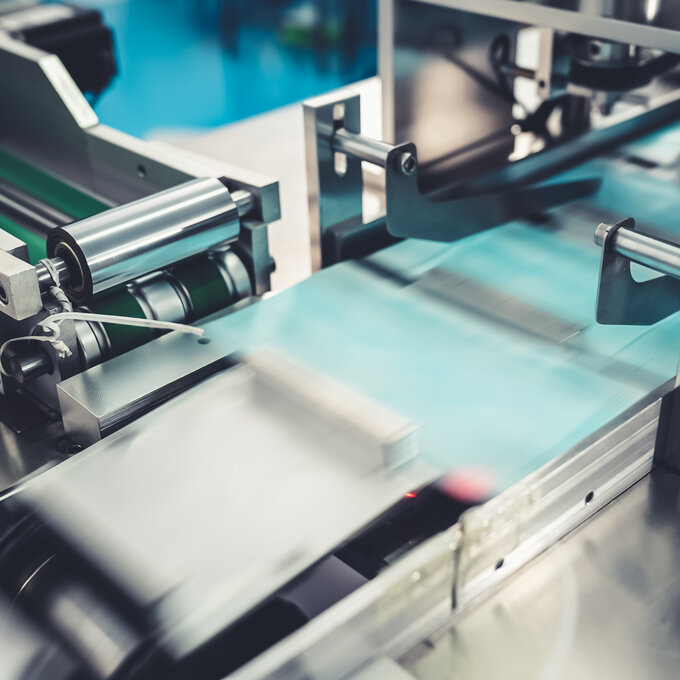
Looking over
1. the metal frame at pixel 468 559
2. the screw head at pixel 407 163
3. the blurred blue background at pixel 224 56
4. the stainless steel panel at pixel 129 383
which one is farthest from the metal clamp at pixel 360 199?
the blurred blue background at pixel 224 56

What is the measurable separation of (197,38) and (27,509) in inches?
119

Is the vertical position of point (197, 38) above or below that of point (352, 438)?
below

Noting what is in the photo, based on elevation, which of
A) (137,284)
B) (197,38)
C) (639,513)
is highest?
(137,284)

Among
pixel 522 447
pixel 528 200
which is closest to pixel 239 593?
pixel 522 447

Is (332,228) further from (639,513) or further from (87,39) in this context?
(87,39)

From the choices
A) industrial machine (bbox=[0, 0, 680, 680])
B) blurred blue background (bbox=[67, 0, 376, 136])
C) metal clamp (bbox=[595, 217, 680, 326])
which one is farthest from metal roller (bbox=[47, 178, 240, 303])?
blurred blue background (bbox=[67, 0, 376, 136])

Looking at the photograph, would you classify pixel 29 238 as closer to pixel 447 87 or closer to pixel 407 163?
pixel 407 163

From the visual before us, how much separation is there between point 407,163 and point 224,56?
2798mm

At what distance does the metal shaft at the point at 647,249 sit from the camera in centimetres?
76

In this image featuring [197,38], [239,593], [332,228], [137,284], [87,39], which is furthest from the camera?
[197,38]

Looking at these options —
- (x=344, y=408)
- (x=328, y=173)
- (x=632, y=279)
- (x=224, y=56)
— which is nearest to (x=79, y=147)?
(x=328, y=173)

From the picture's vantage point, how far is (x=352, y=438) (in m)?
0.74

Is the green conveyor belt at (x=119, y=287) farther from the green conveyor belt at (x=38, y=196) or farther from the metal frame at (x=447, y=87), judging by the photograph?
the metal frame at (x=447, y=87)

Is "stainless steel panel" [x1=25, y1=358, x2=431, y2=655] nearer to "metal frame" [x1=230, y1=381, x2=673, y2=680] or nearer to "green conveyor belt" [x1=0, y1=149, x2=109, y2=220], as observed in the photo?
"metal frame" [x1=230, y1=381, x2=673, y2=680]
